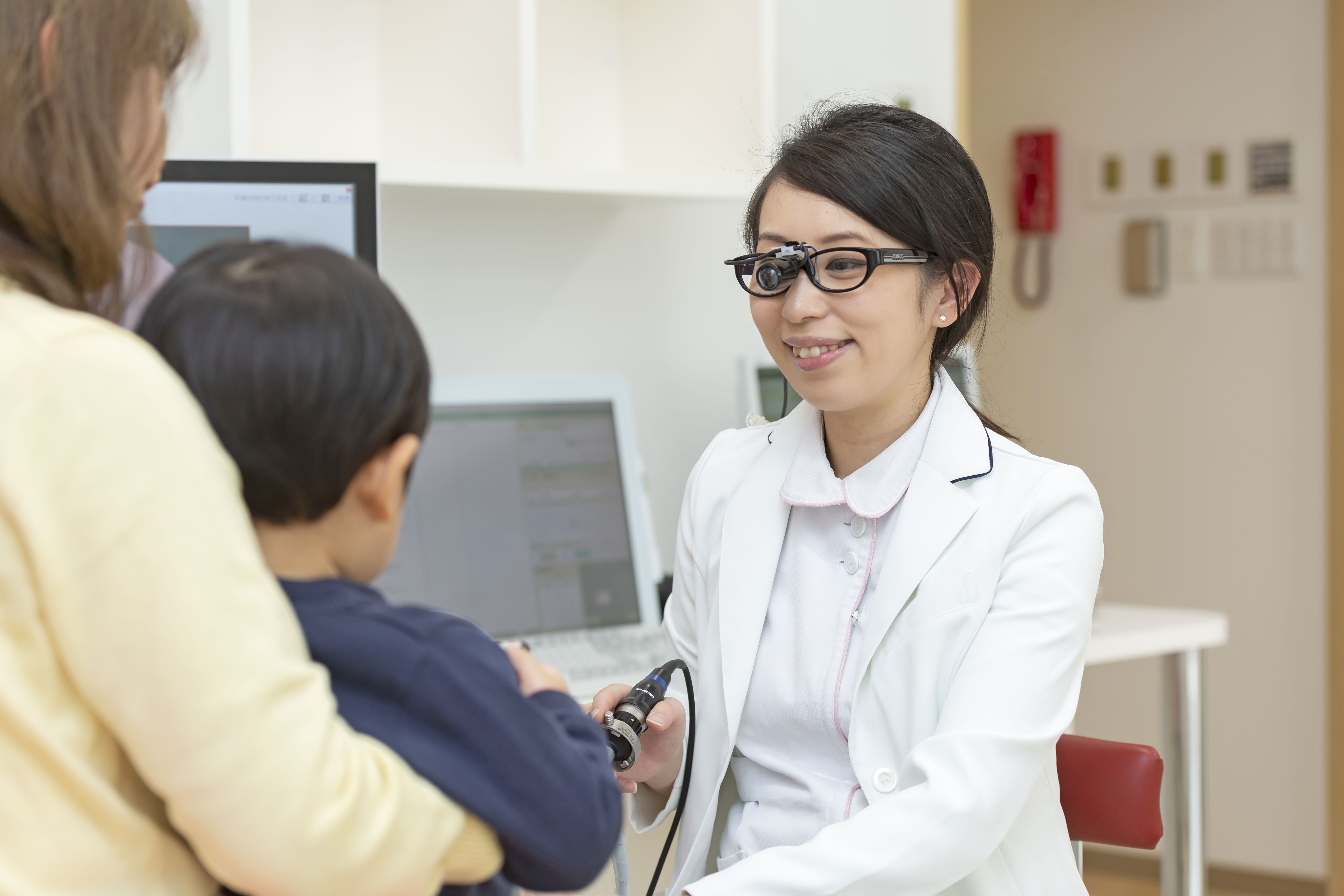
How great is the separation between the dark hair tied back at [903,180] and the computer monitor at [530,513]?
79 cm

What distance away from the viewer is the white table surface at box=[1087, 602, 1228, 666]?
6.90 ft

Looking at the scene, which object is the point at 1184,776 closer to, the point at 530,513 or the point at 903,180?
the point at 530,513

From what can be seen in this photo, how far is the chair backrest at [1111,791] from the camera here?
4.26 ft

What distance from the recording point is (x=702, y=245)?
255 cm

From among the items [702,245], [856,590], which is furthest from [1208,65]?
[856,590]

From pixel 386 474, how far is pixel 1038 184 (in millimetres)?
3335

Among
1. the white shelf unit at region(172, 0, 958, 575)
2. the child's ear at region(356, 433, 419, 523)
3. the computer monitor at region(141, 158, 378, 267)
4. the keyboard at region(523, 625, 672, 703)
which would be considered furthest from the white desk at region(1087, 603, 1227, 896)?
the child's ear at region(356, 433, 419, 523)

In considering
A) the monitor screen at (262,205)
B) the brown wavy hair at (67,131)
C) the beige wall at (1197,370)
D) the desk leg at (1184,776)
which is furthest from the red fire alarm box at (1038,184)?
the brown wavy hair at (67,131)

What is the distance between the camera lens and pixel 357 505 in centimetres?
71

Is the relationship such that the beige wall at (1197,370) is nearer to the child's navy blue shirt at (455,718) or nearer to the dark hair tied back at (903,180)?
the dark hair tied back at (903,180)

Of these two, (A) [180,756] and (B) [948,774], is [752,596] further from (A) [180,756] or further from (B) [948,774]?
(A) [180,756]

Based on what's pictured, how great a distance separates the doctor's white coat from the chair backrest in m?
0.03

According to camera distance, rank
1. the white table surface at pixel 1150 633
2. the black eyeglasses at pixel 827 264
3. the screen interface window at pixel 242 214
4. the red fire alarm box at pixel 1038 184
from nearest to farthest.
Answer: the black eyeglasses at pixel 827 264 < the screen interface window at pixel 242 214 < the white table surface at pixel 1150 633 < the red fire alarm box at pixel 1038 184

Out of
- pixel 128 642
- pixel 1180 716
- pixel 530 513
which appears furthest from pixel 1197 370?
pixel 128 642
